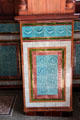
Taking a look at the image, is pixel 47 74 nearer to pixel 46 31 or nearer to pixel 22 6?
pixel 46 31

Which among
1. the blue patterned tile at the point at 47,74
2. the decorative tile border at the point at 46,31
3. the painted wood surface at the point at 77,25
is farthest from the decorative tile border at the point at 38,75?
the painted wood surface at the point at 77,25

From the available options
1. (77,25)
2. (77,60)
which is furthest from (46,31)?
(77,60)

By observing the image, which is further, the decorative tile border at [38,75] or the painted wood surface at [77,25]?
the painted wood surface at [77,25]

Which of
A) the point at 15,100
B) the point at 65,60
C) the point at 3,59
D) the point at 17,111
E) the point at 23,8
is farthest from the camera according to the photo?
the point at 3,59

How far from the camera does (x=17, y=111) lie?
2.27m

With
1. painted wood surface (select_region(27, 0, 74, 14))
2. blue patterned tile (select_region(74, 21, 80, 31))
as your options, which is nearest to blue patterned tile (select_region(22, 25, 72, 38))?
painted wood surface (select_region(27, 0, 74, 14))

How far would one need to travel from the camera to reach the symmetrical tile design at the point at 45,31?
1.93 meters

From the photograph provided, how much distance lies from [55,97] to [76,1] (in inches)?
53.2

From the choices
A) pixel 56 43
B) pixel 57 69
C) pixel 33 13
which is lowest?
pixel 57 69

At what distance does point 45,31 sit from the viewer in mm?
1943

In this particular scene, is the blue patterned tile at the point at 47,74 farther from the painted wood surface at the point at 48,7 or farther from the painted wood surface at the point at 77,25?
the painted wood surface at the point at 77,25

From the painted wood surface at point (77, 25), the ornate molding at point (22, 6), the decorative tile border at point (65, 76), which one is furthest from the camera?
the painted wood surface at point (77, 25)

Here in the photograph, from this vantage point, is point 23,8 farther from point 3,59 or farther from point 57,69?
point 3,59

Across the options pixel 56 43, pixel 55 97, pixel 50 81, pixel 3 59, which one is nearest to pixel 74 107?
pixel 55 97
